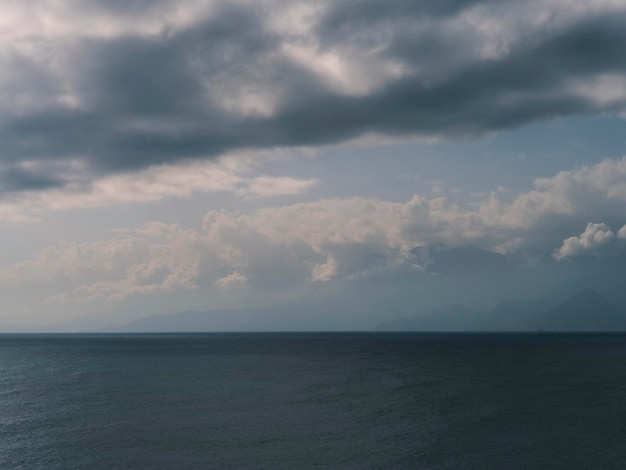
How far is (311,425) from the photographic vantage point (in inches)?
2640

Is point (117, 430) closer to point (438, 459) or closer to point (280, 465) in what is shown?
point (280, 465)

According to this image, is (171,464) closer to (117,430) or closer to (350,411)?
(117,430)

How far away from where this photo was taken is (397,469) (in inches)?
1927

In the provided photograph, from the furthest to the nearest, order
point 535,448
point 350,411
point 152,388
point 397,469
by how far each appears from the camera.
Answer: point 152,388
point 350,411
point 535,448
point 397,469

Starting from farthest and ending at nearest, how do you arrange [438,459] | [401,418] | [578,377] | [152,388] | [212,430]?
[578,377] → [152,388] → [401,418] → [212,430] → [438,459]

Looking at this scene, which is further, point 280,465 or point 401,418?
point 401,418

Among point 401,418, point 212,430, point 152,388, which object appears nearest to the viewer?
point 212,430

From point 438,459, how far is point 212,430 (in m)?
26.3

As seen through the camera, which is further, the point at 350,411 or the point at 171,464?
the point at 350,411

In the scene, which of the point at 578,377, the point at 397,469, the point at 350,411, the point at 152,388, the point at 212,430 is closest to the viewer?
the point at 397,469

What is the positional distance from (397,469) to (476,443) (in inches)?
528

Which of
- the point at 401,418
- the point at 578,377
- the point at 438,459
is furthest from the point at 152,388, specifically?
the point at 578,377

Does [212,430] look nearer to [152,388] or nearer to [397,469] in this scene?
[397,469]


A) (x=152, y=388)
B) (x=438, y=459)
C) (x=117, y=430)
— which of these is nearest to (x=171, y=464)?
(x=117, y=430)
